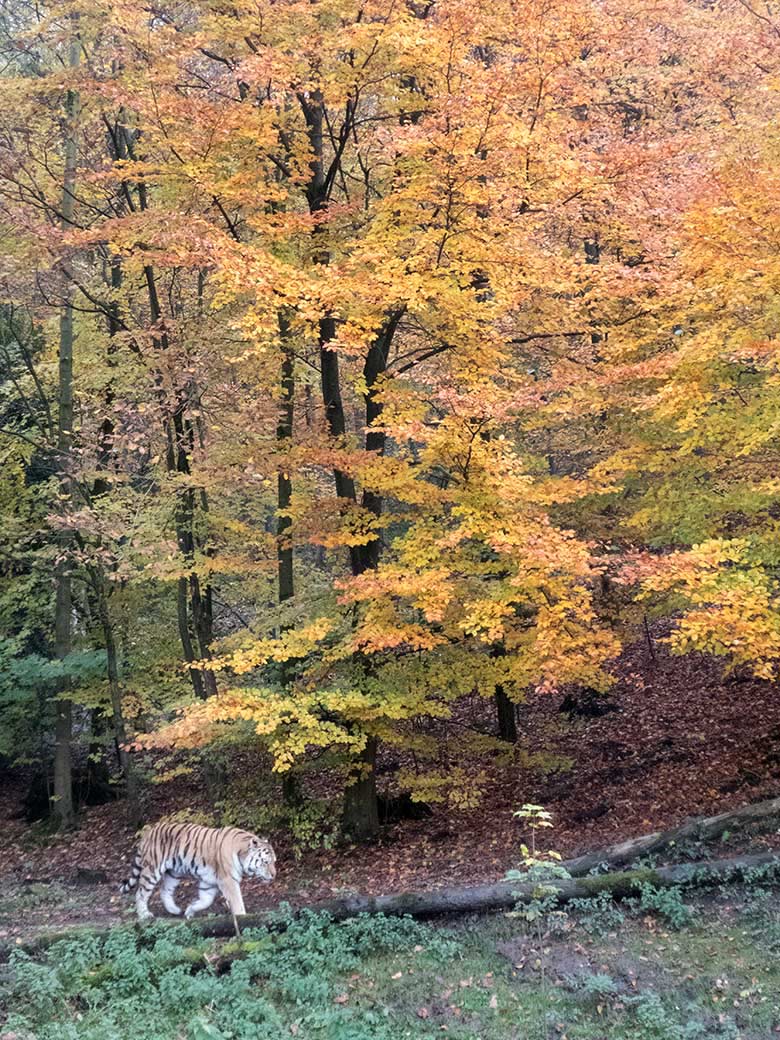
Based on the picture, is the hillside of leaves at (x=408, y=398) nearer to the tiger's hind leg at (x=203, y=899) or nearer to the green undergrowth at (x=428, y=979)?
the tiger's hind leg at (x=203, y=899)

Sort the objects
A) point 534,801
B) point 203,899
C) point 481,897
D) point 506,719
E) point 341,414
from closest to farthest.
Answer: point 481,897 < point 203,899 < point 341,414 < point 534,801 < point 506,719

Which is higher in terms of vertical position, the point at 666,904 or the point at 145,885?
the point at 666,904

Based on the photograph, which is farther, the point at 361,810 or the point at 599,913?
the point at 361,810

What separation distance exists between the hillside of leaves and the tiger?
3.66 feet

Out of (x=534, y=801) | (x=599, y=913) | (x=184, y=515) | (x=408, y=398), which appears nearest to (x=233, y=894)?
(x=599, y=913)

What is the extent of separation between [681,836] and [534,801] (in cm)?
411

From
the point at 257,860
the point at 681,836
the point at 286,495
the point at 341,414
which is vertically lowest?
the point at 257,860

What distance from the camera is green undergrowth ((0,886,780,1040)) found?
5.71 meters

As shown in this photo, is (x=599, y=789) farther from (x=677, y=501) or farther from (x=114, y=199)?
(x=114, y=199)

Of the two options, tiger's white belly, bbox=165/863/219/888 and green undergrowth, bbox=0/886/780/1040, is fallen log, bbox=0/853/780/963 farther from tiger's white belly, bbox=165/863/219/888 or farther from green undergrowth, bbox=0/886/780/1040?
tiger's white belly, bbox=165/863/219/888

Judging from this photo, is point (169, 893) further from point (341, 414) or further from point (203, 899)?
point (341, 414)

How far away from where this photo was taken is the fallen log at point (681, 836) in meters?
8.32

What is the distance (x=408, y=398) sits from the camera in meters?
10.2

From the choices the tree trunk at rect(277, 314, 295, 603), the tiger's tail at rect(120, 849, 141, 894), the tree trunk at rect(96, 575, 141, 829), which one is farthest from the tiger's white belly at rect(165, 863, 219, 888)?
the tree trunk at rect(96, 575, 141, 829)
